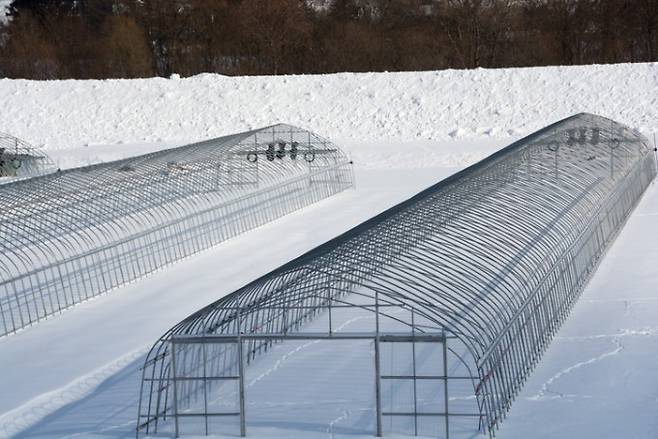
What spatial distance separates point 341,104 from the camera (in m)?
36.4

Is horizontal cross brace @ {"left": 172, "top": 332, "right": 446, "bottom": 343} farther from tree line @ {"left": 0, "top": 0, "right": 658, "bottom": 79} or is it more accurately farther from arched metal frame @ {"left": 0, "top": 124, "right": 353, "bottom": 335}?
tree line @ {"left": 0, "top": 0, "right": 658, "bottom": 79}

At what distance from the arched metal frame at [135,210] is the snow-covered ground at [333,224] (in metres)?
0.62

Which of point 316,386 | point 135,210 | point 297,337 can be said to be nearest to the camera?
point 297,337

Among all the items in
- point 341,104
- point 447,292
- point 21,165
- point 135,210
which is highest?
point 447,292

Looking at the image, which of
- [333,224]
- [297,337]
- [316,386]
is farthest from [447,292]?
[333,224]

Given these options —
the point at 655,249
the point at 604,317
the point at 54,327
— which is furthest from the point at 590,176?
the point at 54,327

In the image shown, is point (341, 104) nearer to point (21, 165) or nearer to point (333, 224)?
point (21, 165)

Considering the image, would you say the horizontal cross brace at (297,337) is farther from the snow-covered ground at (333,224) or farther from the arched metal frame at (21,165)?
the arched metal frame at (21,165)

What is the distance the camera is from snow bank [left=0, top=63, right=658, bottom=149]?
34406mm

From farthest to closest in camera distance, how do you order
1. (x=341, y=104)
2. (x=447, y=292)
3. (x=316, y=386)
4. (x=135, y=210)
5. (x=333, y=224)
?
1. (x=341, y=104)
2. (x=333, y=224)
3. (x=135, y=210)
4. (x=447, y=292)
5. (x=316, y=386)

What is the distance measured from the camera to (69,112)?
1478 inches

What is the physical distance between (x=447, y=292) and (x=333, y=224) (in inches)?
371

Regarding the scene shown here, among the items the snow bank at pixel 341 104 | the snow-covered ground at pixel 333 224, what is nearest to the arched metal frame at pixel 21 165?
the snow-covered ground at pixel 333 224

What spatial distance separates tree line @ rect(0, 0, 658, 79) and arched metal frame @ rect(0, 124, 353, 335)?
22.1 metres
